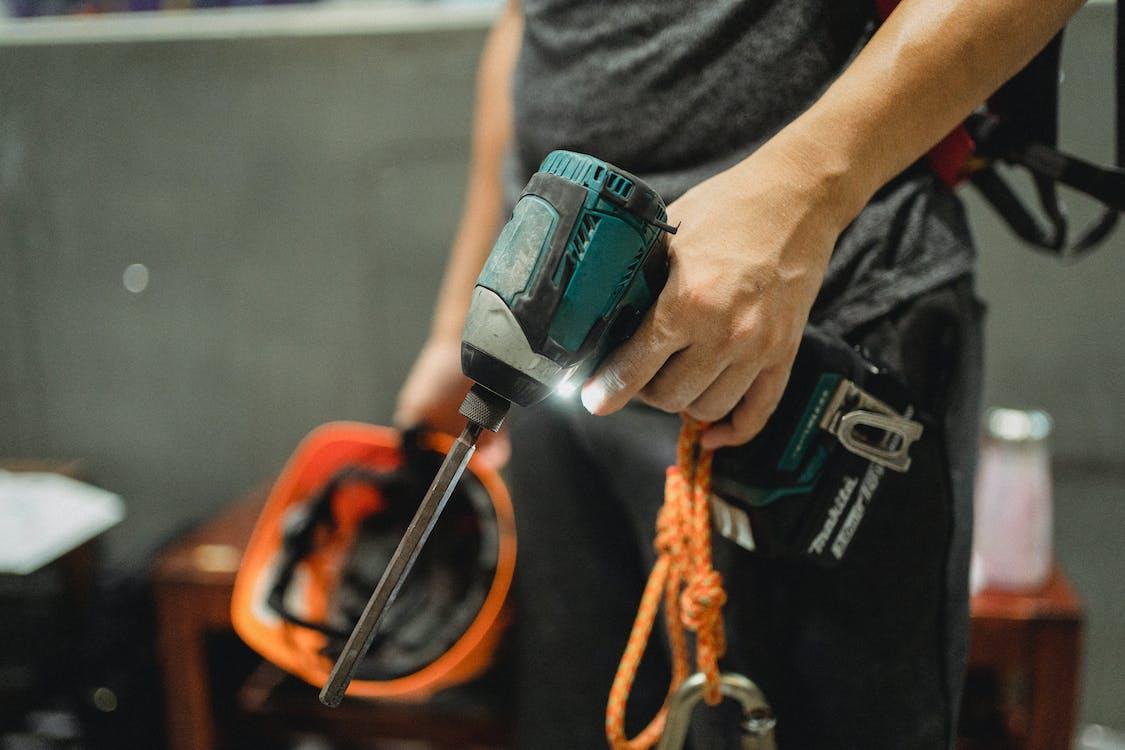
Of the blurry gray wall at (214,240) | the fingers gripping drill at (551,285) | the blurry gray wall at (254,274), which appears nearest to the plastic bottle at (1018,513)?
the blurry gray wall at (254,274)

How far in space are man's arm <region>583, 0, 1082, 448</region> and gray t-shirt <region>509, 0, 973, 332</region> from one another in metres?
0.06

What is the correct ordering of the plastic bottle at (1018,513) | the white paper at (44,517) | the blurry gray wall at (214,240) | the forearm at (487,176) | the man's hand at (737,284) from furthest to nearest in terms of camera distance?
the blurry gray wall at (214,240), the white paper at (44,517), the plastic bottle at (1018,513), the forearm at (487,176), the man's hand at (737,284)

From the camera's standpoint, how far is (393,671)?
87 centimetres

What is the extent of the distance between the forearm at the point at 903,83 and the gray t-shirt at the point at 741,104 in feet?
0.20

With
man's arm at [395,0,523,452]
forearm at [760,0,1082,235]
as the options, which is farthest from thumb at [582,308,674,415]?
man's arm at [395,0,523,452]

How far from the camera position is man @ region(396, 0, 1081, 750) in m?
0.42

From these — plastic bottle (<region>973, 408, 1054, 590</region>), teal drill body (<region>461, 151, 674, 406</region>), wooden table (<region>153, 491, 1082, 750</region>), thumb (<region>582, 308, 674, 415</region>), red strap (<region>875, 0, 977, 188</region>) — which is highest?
red strap (<region>875, 0, 977, 188</region>)

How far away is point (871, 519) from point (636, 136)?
0.94 feet

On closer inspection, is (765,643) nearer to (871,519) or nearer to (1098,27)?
(871,519)

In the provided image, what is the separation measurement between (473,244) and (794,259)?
1.70ft

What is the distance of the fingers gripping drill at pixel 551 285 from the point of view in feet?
1.35

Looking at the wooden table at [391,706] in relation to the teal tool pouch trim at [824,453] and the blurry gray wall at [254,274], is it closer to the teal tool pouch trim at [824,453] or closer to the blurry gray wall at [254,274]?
the blurry gray wall at [254,274]

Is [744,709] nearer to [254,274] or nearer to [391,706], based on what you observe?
[391,706]

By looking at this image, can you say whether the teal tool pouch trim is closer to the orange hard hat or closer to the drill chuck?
the drill chuck
